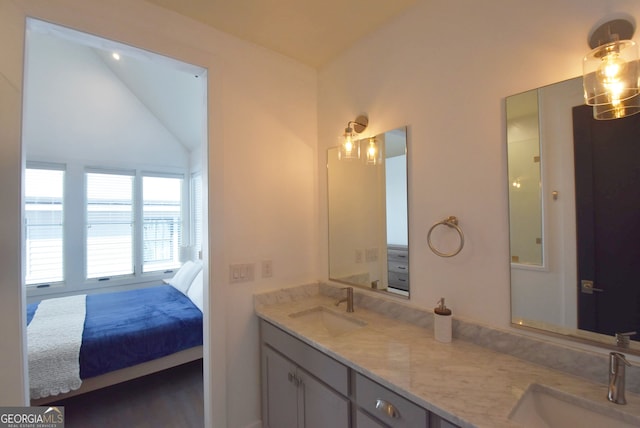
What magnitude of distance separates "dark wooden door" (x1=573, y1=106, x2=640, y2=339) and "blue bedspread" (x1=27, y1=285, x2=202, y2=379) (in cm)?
276

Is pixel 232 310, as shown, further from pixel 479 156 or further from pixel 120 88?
pixel 120 88

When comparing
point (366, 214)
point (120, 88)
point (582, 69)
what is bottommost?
point (366, 214)

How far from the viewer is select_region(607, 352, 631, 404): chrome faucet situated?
0.86m

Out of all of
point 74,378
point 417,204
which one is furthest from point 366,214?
point 74,378

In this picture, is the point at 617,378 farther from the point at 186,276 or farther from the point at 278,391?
the point at 186,276

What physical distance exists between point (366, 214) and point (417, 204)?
0.39 metres

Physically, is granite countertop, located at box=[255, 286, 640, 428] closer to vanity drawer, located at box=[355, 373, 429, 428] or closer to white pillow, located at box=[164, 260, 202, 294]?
vanity drawer, located at box=[355, 373, 429, 428]

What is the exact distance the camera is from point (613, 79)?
92cm

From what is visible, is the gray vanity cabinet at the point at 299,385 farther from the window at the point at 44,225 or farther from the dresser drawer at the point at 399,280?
the window at the point at 44,225

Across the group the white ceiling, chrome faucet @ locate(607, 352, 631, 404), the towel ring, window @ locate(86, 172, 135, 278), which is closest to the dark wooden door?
chrome faucet @ locate(607, 352, 631, 404)

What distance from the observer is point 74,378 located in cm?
204

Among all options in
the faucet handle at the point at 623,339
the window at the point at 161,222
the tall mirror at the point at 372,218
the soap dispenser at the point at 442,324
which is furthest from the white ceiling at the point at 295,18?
the window at the point at 161,222

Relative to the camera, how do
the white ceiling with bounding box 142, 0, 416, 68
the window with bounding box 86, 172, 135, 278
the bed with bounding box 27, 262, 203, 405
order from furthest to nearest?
1. the window with bounding box 86, 172, 135, 278
2. the bed with bounding box 27, 262, 203, 405
3. the white ceiling with bounding box 142, 0, 416, 68

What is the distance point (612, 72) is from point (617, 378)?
97cm
